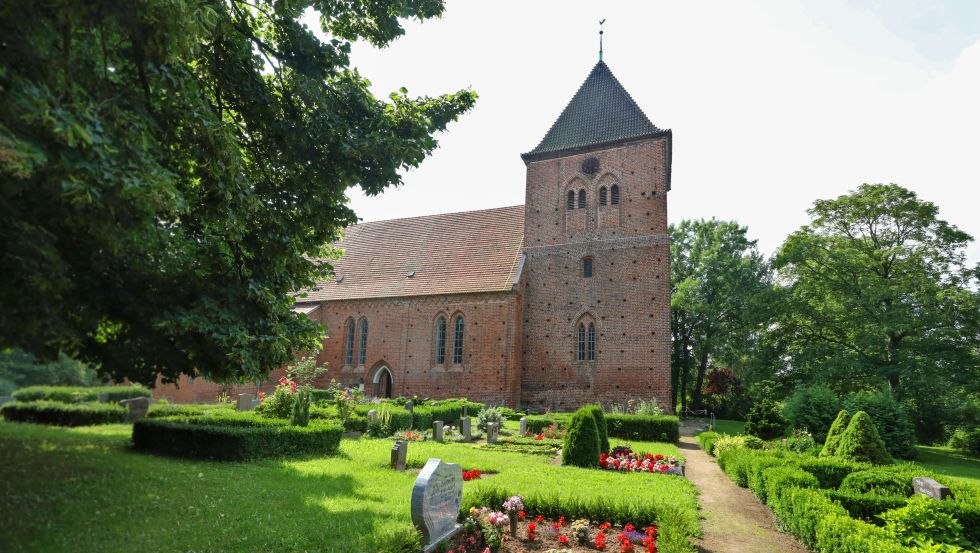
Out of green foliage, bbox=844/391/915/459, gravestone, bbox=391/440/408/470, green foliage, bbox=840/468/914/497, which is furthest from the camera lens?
green foliage, bbox=844/391/915/459

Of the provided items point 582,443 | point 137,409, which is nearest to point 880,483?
point 582,443

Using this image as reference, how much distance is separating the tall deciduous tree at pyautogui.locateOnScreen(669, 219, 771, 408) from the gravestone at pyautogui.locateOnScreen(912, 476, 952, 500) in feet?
76.3

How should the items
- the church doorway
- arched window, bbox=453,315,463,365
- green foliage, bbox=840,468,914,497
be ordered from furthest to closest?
the church doorway < arched window, bbox=453,315,463,365 < green foliage, bbox=840,468,914,497

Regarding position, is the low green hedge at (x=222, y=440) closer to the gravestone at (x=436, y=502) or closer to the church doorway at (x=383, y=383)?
the gravestone at (x=436, y=502)

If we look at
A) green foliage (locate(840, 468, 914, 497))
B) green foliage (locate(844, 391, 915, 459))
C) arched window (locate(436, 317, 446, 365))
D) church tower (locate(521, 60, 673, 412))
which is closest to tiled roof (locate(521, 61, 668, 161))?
church tower (locate(521, 60, 673, 412))

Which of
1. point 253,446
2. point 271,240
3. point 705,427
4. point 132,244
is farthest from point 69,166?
point 705,427

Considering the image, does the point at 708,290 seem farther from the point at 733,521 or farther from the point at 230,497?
the point at 230,497

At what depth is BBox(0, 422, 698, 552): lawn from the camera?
5766 mm

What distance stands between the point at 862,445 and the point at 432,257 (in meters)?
21.3

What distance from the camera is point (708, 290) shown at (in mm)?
34625

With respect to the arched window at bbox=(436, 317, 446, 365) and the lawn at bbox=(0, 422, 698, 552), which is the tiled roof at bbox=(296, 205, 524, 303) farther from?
the lawn at bbox=(0, 422, 698, 552)

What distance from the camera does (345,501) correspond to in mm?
7734

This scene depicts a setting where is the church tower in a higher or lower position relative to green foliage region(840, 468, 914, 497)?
higher

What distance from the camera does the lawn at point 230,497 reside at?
5766 mm
